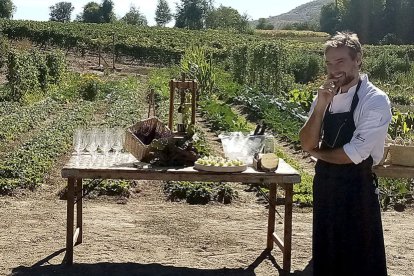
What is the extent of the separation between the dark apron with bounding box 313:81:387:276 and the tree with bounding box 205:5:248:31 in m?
76.2

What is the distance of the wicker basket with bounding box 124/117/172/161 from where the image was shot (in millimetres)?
5379

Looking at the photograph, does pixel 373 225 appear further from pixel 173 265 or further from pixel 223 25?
pixel 223 25

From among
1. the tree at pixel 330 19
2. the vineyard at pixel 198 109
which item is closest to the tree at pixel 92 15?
the tree at pixel 330 19

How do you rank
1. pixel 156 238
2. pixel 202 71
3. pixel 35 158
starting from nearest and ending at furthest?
pixel 156 238
pixel 35 158
pixel 202 71

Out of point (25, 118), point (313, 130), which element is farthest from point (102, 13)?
point (313, 130)

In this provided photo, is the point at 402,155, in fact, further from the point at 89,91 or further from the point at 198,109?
the point at 89,91

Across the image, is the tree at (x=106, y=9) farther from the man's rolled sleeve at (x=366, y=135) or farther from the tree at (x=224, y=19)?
the man's rolled sleeve at (x=366, y=135)

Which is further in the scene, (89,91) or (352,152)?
(89,91)

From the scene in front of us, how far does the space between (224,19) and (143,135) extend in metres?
81.6

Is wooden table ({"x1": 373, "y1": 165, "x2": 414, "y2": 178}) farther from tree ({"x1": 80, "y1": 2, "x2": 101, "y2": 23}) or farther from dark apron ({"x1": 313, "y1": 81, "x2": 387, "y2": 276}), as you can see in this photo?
tree ({"x1": 80, "y1": 2, "x2": 101, "y2": 23})

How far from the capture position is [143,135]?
18.5ft

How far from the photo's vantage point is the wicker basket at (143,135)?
5.38 m

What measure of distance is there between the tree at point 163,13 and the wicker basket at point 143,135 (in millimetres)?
118969

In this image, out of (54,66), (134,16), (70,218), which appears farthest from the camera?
(134,16)
